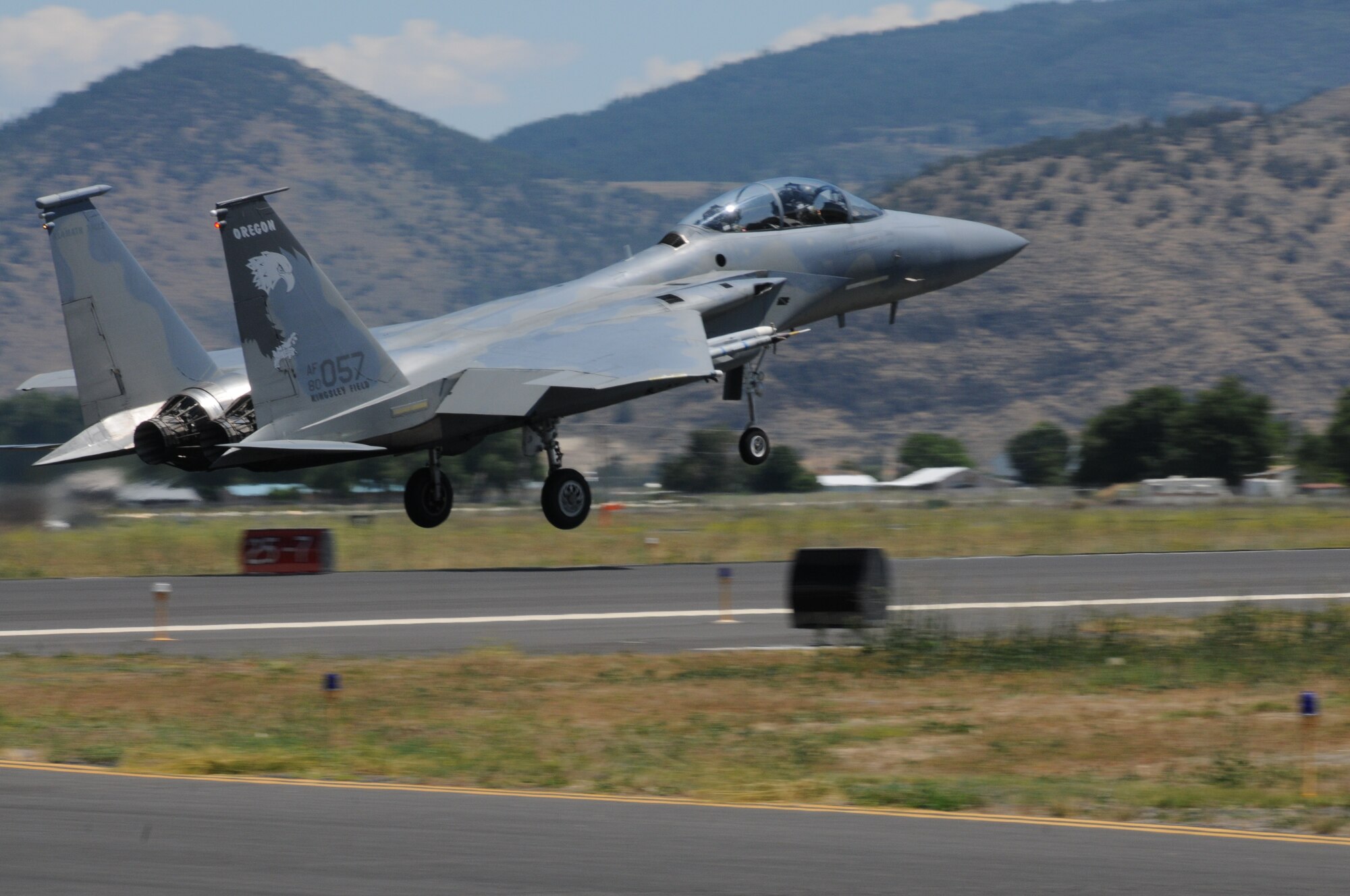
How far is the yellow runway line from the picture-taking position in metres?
9.55

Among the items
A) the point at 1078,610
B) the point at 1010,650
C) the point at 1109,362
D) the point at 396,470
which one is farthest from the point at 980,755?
the point at 1109,362

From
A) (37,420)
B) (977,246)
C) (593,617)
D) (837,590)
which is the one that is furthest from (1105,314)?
(837,590)

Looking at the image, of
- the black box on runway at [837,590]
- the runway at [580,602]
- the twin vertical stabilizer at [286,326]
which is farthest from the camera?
the twin vertical stabilizer at [286,326]

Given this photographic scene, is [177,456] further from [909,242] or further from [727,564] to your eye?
[909,242]

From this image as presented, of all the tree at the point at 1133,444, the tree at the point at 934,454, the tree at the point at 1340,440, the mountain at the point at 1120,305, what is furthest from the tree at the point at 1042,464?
the mountain at the point at 1120,305

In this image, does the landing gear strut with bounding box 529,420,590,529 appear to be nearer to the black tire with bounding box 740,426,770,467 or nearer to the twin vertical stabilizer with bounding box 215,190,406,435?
the black tire with bounding box 740,426,770,467

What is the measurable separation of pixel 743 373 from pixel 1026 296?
12253cm

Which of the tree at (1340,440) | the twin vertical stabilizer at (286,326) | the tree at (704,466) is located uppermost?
the twin vertical stabilizer at (286,326)

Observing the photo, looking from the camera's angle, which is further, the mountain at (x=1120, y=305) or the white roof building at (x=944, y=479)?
the mountain at (x=1120, y=305)

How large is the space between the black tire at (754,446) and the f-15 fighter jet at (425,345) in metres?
0.04

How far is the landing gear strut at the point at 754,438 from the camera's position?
26109 millimetres

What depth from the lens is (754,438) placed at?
26.4 m

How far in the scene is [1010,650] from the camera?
692 inches

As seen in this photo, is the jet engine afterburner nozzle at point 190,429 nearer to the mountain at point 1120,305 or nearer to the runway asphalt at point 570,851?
the runway asphalt at point 570,851
